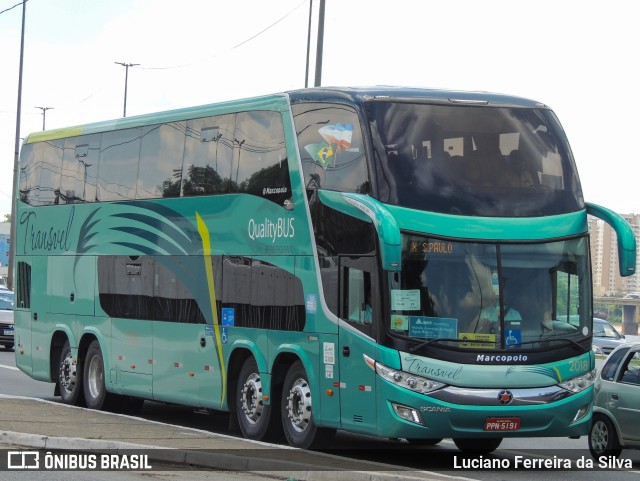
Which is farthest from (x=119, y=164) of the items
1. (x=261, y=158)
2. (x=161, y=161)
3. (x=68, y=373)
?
(x=261, y=158)

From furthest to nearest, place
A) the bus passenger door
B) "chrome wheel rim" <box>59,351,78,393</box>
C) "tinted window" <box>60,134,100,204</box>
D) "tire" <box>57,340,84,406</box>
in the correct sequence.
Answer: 1. "chrome wheel rim" <box>59,351,78,393</box>
2. "tire" <box>57,340,84,406</box>
3. "tinted window" <box>60,134,100,204</box>
4. the bus passenger door

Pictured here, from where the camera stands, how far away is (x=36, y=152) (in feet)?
77.7

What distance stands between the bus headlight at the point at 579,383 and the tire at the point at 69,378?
9.57 meters

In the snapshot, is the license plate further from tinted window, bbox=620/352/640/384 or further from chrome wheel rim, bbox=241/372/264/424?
chrome wheel rim, bbox=241/372/264/424

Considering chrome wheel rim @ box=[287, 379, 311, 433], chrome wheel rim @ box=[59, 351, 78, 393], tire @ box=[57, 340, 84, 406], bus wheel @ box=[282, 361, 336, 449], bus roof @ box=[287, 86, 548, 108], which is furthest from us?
chrome wheel rim @ box=[59, 351, 78, 393]

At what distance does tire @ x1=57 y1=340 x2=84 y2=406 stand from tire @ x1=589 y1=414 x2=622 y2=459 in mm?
8914

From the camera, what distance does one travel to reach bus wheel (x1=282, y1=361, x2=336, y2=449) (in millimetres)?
15539

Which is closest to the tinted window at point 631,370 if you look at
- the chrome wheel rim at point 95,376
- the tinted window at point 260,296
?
the tinted window at point 260,296

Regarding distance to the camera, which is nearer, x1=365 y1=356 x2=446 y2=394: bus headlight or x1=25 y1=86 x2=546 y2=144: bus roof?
x1=365 y1=356 x2=446 y2=394: bus headlight

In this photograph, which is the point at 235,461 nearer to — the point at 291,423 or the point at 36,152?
the point at 291,423

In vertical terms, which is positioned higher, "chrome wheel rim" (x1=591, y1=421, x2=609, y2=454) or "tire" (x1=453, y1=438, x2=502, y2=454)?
"chrome wheel rim" (x1=591, y1=421, x2=609, y2=454)

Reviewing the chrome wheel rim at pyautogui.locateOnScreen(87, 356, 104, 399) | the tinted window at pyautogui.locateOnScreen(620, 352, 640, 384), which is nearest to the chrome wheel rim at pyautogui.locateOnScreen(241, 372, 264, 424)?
the tinted window at pyautogui.locateOnScreen(620, 352, 640, 384)

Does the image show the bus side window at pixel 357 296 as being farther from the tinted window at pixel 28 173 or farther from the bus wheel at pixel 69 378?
the tinted window at pixel 28 173

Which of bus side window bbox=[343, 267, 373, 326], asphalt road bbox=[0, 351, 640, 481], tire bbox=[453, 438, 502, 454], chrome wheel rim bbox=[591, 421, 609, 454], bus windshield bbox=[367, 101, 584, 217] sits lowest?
asphalt road bbox=[0, 351, 640, 481]
